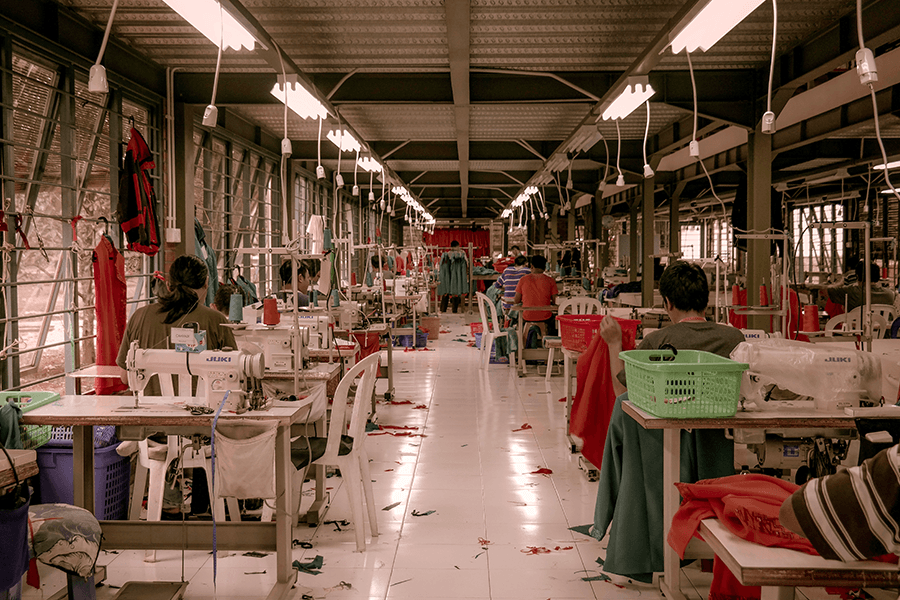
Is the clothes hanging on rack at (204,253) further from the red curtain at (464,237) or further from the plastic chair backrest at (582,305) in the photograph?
the red curtain at (464,237)

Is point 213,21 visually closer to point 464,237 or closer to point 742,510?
point 742,510

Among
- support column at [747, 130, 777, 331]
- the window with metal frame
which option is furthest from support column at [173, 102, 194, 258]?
support column at [747, 130, 777, 331]

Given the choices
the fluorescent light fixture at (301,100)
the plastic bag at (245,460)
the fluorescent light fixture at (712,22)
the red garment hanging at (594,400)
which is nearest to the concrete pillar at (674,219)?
the fluorescent light fixture at (301,100)

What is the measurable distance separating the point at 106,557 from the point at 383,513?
4.80 feet

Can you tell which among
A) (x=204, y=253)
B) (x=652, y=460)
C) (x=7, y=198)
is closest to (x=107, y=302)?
(x=7, y=198)

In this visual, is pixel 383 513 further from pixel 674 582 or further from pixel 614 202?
pixel 614 202

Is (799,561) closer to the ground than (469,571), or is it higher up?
higher up

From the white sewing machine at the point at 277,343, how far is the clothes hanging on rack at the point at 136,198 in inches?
74.3

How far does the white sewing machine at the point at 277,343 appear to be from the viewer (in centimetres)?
378

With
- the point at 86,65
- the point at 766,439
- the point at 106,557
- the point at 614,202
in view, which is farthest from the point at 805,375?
the point at 614,202

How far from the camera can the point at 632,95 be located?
5.19 m

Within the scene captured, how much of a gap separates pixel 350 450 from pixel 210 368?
0.97 m

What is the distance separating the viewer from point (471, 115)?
8.92 m

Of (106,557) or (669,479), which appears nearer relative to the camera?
(669,479)
